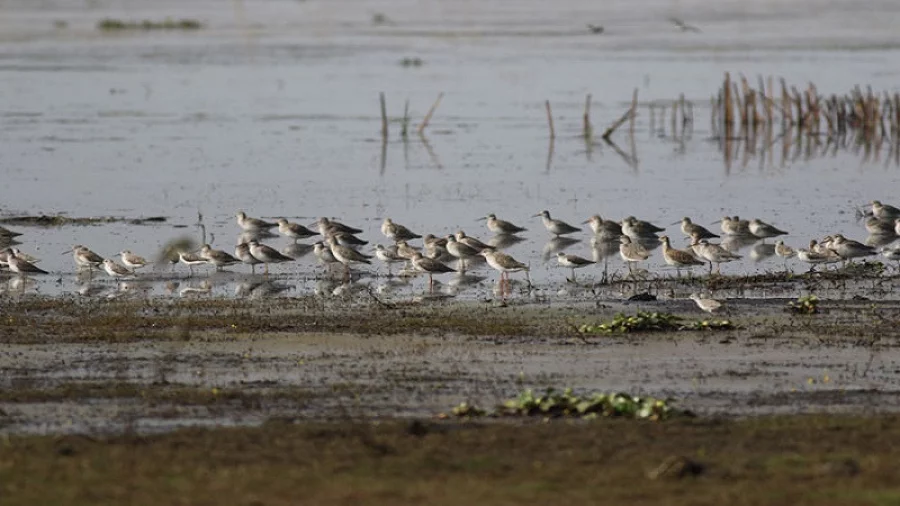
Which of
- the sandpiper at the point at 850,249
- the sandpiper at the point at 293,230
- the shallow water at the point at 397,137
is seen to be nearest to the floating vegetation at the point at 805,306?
the shallow water at the point at 397,137

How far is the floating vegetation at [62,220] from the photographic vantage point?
89.9ft

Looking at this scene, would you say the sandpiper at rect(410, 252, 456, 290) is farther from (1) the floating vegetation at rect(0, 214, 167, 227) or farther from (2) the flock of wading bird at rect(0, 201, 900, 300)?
(1) the floating vegetation at rect(0, 214, 167, 227)

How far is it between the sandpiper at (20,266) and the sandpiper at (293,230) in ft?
16.3

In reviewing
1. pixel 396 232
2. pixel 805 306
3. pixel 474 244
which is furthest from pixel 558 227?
pixel 805 306

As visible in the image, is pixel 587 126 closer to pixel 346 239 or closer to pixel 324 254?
pixel 346 239

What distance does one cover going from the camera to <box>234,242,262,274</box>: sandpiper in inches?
894

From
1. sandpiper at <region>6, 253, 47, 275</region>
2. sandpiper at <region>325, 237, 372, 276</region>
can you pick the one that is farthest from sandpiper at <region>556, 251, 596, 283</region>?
sandpiper at <region>6, 253, 47, 275</region>

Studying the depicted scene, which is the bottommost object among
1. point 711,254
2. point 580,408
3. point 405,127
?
point 711,254

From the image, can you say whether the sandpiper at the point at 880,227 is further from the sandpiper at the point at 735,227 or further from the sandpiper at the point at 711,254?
the sandpiper at the point at 711,254

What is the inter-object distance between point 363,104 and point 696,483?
41.2 m

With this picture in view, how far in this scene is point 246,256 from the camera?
22.8 m

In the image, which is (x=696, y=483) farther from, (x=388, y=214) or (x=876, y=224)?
(x=388, y=214)

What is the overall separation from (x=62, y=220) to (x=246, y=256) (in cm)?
607

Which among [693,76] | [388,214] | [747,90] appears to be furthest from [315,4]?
[388,214]
